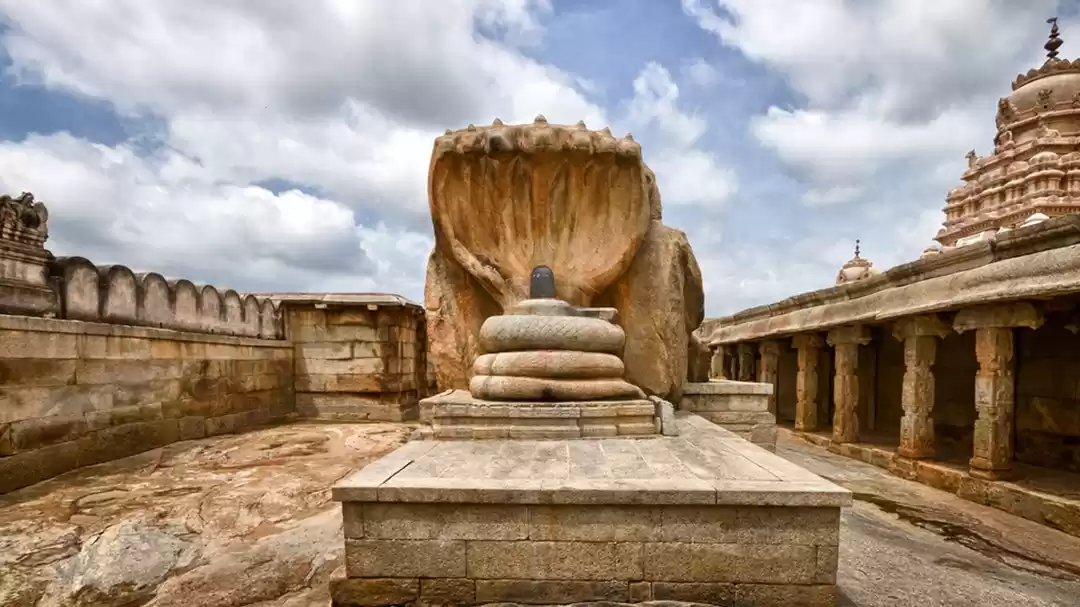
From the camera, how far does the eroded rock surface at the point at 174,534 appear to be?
317cm

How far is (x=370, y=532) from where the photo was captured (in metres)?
2.76

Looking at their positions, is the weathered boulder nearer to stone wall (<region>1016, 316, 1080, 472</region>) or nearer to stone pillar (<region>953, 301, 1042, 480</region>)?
stone pillar (<region>953, 301, 1042, 480</region>)

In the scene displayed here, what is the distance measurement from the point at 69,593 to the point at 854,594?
4921 millimetres

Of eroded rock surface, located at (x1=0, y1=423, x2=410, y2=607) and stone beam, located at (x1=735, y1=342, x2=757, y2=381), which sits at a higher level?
stone beam, located at (x1=735, y1=342, x2=757, y2=381)

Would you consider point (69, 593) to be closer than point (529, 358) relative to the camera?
Yes

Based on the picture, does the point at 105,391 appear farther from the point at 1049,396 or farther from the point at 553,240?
the point at 1049,396

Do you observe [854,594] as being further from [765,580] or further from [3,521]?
[3,521]

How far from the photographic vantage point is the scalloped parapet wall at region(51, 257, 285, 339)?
560 centimetres

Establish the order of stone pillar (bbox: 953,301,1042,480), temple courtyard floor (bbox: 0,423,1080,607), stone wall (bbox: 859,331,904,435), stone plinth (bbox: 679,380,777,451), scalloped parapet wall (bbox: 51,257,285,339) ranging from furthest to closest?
1. stone wall (bbox: 859,331,904,435)
2. stone pillar (bbox: 953,301,1042,480)
3. stone plinth (bbox: 679,380,777,451)
4. scalloped parapet wall (bbox: 51,257,285,339)
5. temple courtyard floor (bbox: 0,423,1080,607)

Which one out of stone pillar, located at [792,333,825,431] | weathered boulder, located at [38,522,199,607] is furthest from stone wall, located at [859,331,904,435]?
weathered boulder, located at [38,522,199,607]

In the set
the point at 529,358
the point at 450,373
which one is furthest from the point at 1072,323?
the point at 450,373

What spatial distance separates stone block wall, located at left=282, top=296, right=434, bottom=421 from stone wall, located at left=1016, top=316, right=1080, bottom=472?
976cm

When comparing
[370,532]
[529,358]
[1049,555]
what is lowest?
[1049,555]

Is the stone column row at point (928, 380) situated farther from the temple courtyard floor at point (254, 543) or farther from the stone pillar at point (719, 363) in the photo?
the stone pillar at point (719, 363)
